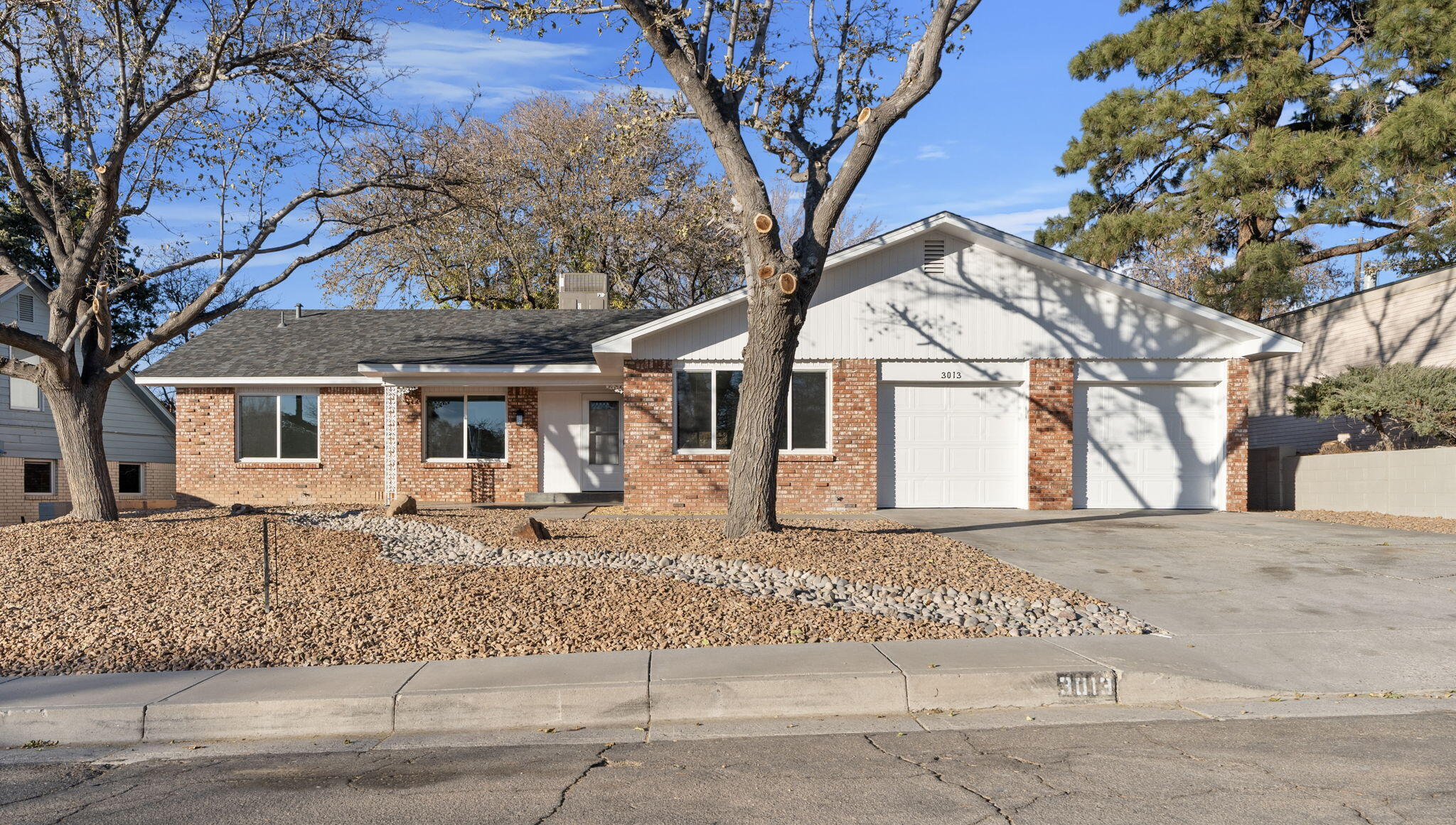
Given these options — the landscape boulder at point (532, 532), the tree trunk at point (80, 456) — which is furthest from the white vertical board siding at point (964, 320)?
the tree trunk at point (80, 456)

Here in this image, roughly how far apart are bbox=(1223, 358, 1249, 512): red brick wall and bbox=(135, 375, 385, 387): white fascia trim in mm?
14572

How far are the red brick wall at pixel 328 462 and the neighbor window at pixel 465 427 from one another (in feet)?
0.77

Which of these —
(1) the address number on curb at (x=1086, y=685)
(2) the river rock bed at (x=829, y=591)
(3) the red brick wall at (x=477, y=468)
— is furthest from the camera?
(3) the red brick wall at (x=477, y=468)

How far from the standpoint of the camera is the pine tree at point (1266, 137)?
59.2 ft

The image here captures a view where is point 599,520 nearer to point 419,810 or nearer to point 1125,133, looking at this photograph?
point 419,810

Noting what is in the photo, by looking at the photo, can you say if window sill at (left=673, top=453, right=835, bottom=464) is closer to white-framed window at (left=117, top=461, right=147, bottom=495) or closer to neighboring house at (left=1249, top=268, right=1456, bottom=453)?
neighboring house at (left=1249, top=268, right=1456, bottom=453)

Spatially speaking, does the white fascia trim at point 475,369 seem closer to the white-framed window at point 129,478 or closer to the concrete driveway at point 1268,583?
the concrete driveway at point 1268,583

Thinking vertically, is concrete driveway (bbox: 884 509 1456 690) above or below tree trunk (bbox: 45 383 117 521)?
below

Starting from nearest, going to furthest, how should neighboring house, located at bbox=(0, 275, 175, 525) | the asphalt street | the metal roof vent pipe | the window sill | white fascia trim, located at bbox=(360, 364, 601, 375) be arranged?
1. the asphalt street
2. the window sill
3. white fascia trim, located at bbox=(360, 364, 601, 375)
4. neighboring house, located at bbox=(0, 275, 175, 525)
5. the metal roof vent pipe

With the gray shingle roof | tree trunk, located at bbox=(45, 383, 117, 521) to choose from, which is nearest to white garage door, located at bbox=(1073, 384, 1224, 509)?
the gray shingle roof

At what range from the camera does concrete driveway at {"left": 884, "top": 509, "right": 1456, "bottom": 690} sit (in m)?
6.79

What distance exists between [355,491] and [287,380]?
7.82 feet

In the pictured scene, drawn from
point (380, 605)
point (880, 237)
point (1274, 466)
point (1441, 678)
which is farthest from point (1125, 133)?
point (380, 605)

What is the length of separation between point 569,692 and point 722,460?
9.67 metres
